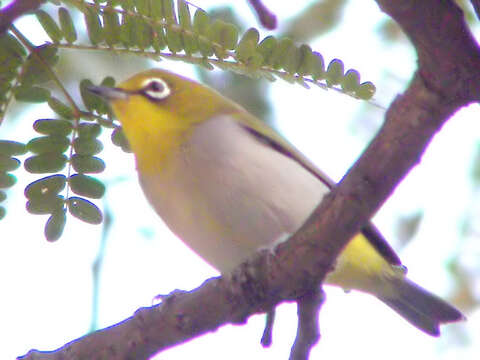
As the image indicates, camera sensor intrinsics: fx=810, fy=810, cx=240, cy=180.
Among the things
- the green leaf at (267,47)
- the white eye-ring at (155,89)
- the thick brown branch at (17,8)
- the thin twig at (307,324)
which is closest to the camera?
the thick brown branch at (17,8)

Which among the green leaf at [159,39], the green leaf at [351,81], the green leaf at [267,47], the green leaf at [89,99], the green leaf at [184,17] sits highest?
the green leaf at [351,81]

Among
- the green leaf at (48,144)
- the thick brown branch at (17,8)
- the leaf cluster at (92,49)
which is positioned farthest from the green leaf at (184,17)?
the thick brown branch at (17,8)

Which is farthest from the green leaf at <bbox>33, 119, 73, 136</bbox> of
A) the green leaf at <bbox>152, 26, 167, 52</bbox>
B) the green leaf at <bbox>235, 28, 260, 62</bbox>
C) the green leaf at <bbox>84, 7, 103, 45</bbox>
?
the green leaf at <bbox>235, 28, 260, 62</bbox>

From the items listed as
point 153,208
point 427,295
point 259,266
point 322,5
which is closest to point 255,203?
point 153,208

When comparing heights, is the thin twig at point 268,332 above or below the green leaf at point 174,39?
below

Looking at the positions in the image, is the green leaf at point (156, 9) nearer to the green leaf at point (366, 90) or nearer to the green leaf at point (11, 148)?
the green leaf at point (11, 148)

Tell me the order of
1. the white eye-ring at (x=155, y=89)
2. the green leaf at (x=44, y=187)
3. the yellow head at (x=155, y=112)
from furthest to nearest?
1. the white eye-ring at (x=155, y=89)
2. the yellow head at (x=155, y=112)
3. the green leaf at (x=44, y=187)

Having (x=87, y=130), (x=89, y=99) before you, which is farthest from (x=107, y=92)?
(x=87, y=130)

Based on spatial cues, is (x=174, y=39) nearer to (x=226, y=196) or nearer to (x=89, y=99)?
(x=89, y=99)
